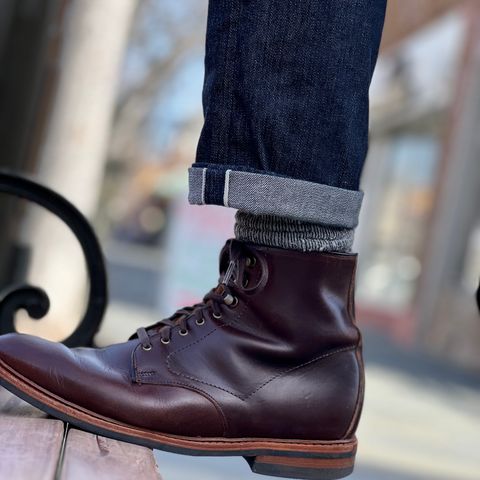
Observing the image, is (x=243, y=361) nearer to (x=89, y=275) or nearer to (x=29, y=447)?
(x=29, y=447)

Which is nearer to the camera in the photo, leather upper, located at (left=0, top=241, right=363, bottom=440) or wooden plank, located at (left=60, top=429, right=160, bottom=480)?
wooden plank, located at (left=60, top=429, right=160, bottom=480)

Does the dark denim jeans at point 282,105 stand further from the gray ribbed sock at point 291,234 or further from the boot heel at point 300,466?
the boot heel at point 300,466

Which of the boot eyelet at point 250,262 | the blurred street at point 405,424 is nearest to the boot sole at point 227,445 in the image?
the boot eyelet at point 250,262

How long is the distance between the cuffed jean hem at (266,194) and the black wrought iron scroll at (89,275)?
1.75 feet

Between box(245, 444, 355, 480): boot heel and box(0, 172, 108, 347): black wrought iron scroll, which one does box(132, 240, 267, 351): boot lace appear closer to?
box(245, 444, 355, 480): boot heel

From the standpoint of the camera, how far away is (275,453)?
3.76 feet

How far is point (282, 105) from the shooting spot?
1.10 meters

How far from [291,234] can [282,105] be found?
16 centimetres

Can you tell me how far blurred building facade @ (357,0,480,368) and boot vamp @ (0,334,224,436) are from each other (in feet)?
25.4

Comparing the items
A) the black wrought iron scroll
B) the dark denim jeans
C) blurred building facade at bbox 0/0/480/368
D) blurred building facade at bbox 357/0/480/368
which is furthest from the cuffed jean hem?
blurred building facade at bbox 357/0/480/368

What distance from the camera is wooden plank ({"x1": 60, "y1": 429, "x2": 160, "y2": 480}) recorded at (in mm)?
885

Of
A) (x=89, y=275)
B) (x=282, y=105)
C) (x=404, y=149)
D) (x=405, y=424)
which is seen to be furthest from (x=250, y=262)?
(x=404, y=149)

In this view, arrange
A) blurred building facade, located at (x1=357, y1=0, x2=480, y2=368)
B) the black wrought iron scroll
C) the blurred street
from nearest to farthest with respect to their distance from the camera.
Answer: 1. the black wrought iron scroll
2. the blurred street
3. blurred building facade, located at (x1=357, y1=0, x2=480, y2=368)

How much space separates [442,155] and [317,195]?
356 inches
